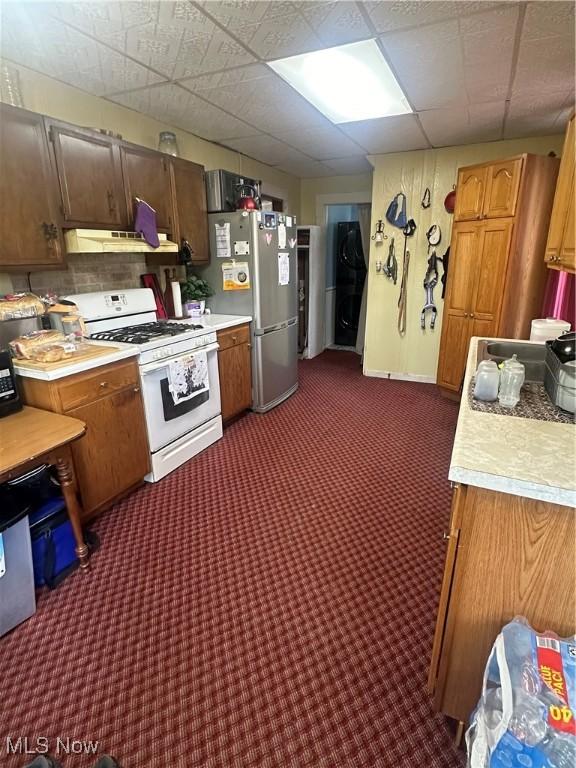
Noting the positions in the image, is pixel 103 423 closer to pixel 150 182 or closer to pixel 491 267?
pixel 150 182

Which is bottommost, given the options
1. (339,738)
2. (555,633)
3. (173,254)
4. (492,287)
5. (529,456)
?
(339,738)

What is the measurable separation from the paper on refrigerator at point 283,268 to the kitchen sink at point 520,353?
6.18 feet

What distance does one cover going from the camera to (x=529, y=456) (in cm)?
107

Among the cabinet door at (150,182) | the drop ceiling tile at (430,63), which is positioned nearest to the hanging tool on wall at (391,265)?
the drop ceiling tile at (430,63)

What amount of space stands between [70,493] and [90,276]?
5.25ft

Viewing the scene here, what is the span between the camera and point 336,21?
5.72ft

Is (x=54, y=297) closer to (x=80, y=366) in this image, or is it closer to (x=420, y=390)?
(x=80, y=366)

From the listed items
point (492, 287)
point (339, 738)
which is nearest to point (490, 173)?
point (492, 287)

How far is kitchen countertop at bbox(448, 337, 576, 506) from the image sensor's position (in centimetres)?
95

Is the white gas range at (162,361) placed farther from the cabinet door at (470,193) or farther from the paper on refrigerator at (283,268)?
the cabinet door at (470,193)

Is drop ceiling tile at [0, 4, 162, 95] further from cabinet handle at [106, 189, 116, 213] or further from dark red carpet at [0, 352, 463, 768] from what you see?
dark red carpet at [0, 352, 463, 768]

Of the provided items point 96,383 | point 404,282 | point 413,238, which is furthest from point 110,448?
point 413,238

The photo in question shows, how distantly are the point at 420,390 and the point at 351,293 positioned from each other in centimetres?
220

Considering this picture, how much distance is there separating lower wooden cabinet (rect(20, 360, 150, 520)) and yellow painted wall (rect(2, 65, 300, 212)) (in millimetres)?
1611
